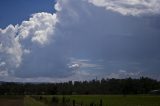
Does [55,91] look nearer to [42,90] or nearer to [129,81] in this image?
[42,90]

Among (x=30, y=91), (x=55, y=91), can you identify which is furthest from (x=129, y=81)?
(x=30, y=91)

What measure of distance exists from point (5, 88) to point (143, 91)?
72170mm

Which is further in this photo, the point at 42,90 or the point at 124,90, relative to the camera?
the point at 42,90

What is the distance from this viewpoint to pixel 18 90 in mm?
192500

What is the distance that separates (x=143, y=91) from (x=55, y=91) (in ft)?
152

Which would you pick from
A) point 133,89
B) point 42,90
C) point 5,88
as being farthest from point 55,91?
point 133,89

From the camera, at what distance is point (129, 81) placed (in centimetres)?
19812

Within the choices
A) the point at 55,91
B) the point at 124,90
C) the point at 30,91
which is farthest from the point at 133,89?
the point at 30,91

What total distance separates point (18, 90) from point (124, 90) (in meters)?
55.2

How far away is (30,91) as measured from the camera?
7859 inches

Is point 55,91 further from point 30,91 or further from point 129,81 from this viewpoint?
point 129,81

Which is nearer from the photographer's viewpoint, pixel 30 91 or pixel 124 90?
pixel 124 90

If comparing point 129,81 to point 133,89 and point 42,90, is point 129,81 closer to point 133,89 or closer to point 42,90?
point 133,89

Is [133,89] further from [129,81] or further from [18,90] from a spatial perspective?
[18,90]
